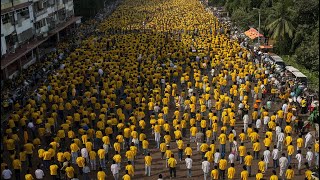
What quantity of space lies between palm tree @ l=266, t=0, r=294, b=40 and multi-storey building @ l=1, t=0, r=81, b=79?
19988mm

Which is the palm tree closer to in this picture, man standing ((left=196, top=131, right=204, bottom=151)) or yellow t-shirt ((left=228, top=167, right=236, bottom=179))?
man standing ((left=196, top=131, right=204, bottom=151))

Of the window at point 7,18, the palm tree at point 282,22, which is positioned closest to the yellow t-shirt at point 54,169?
the window at point 7,18

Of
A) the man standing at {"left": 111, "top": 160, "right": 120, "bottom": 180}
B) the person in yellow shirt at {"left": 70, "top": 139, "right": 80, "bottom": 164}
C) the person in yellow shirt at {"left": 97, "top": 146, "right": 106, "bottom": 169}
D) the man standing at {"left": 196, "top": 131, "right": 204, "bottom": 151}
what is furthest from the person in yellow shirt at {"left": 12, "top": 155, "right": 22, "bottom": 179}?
the man standing at {"left": 196, "top": 131, "right": 204, "bottom": 151}

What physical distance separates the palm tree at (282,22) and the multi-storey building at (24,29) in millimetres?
19988

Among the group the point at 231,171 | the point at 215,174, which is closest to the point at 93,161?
the point at 215,174

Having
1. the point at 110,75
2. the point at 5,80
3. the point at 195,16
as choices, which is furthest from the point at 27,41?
→ the point at 195,16

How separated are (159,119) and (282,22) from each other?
62.6ft

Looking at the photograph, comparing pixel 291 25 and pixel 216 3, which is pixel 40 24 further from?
pixel 216 3

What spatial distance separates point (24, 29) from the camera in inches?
Result: 1336

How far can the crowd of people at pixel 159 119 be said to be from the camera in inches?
594

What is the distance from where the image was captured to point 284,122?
1998 cm

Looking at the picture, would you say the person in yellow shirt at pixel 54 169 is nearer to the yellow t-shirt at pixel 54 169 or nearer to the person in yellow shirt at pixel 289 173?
the yellow t-shirt at pixel 54 169

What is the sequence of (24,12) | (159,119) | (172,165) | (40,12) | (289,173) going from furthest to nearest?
(40,12) → (24,12) → (159,119) → (172,165) → (289,173)

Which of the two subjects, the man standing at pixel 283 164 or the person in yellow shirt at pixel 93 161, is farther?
the person in yellow shirt at pixel 93 161
